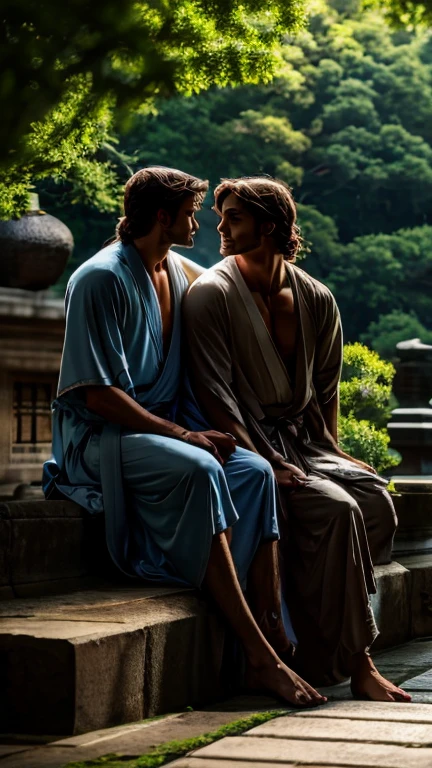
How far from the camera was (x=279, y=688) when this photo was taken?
15.0 feet

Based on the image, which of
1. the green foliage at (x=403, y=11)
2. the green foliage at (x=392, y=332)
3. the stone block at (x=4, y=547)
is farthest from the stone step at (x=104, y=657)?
the green foliage at (x=392, y=332)

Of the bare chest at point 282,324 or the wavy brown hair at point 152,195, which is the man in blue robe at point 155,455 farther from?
the bare chest at point 282,324

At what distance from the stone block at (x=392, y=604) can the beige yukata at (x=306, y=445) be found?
28cm

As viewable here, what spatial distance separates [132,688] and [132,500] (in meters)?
0.88

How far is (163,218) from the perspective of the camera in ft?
17.2

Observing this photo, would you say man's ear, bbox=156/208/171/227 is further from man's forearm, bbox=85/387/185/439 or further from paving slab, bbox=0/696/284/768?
paving slab, bbox=0/696/284/768

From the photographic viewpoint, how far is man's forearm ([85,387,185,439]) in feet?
16.2

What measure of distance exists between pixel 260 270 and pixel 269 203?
0.27 m

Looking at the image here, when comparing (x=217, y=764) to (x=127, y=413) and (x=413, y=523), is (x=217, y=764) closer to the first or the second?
(x=127, y=413)

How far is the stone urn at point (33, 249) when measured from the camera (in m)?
12.3

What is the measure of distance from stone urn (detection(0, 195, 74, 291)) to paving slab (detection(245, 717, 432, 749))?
27.8ft

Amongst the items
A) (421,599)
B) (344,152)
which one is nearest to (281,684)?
(421,599)

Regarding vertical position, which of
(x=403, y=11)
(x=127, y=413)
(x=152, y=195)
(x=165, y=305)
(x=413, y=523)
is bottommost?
(x=413, y=523)


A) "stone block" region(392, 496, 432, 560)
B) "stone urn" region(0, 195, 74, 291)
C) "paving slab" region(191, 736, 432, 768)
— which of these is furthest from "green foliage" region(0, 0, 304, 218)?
"stone urn" region(0, 195, 74, 291)
